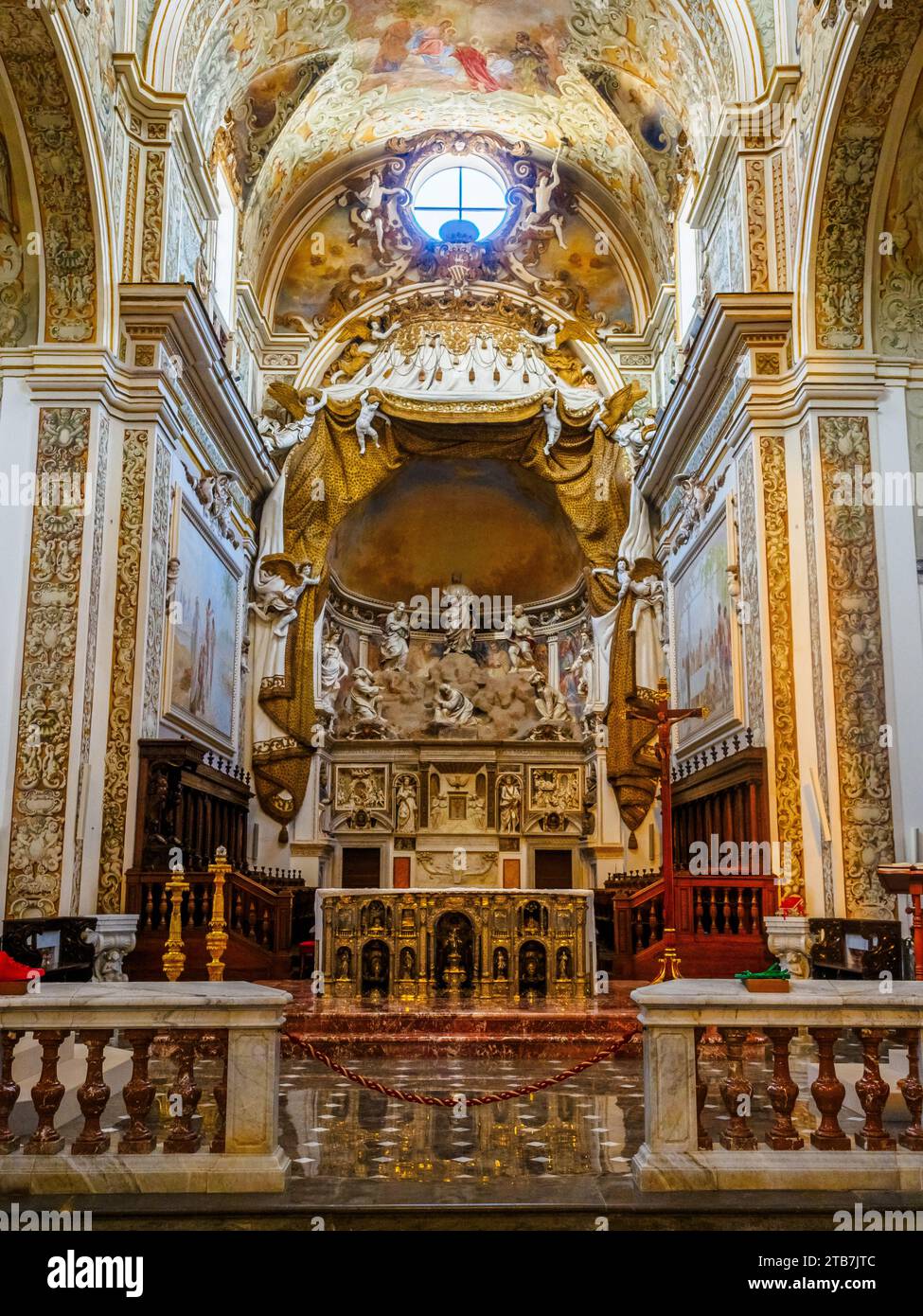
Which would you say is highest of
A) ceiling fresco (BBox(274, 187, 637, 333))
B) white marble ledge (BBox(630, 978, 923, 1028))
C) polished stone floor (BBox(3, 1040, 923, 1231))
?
ceiling fresco (BBox(274, 187, 637, 333))

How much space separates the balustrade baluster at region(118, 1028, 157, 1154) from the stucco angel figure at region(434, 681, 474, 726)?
15618mm

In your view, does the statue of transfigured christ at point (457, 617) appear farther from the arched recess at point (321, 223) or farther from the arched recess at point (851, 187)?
the arched recess at point (851, 187)

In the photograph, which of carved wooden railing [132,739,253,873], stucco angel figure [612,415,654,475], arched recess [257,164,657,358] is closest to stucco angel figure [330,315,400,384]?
arched recess [257,164,657,358]

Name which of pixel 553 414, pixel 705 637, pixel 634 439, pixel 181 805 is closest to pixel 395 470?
pixel 553 414

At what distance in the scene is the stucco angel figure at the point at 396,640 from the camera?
2162 centimetres

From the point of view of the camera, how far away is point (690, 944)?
38.2 ft

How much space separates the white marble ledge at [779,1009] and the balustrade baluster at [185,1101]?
200 cm

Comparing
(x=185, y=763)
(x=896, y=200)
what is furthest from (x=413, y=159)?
(x=185, y=763)

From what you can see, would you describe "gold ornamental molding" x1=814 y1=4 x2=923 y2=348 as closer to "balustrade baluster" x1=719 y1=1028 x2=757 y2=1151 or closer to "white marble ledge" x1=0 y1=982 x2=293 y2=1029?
"balustrade baluster" x1=719 y1=1028 x2=757 y2=1151

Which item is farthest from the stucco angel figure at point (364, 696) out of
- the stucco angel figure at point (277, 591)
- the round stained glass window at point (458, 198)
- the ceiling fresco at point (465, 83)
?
the round stained glass window at point (458, 198)

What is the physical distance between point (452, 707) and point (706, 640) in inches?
265

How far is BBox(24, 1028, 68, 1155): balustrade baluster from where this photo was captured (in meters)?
5.00
